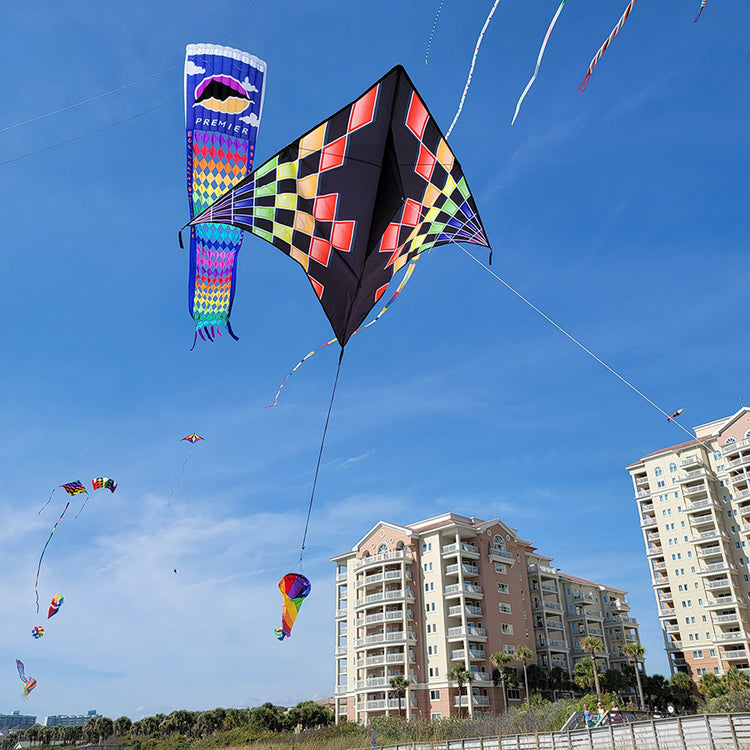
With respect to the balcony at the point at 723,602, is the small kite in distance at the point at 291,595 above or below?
below

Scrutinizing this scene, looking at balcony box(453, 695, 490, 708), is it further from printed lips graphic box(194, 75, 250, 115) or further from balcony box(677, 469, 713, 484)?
printed lips graphic box(194, 75, 250, 115)

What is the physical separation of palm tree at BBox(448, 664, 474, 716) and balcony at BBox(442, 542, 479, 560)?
8.51 metres

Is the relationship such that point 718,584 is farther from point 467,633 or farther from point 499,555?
point 467,633

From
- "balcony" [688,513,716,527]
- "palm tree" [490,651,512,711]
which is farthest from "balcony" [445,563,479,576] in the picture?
"balcony" [688,513,716,527]

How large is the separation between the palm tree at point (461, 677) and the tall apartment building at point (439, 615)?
347 mm

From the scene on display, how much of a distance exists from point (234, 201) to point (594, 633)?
207ft

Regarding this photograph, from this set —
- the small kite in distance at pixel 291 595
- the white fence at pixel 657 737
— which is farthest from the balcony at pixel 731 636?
the small kite in distance at pixel 291 595

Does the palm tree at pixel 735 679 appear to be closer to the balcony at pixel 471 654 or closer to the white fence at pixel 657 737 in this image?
the balcony at pixel 471 654

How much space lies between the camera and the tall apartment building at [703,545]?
172 ft

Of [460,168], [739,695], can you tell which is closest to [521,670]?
[739,695]

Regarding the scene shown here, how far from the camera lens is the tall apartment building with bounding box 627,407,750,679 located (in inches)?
2061

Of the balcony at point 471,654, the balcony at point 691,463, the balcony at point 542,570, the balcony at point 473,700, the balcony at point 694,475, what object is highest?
the balcony at point 691,463

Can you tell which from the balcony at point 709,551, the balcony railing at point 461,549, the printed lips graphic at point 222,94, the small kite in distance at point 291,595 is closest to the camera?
the small kite in distance at point 291,595

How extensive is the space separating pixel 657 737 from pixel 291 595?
38.8 ft
